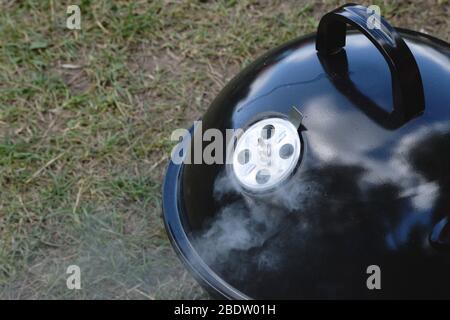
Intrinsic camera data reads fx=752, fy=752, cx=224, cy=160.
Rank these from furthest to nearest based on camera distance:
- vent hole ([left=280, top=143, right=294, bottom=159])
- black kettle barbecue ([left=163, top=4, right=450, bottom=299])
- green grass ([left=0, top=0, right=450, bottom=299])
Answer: green grass ([left=0, top=0, right=450, bottom=299])
vent hole ([left=280, top=143, right=294, bottom=159])
black kettle barbecue ([left=163, top=4, right=450, bottom=299])

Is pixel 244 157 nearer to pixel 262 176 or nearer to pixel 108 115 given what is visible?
pixel 262 176

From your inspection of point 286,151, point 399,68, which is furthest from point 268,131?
point 399,68

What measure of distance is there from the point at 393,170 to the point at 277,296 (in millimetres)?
482

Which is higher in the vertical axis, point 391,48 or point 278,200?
point 391,48

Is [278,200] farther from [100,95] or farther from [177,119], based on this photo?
[100,95]

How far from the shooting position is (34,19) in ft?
13.5

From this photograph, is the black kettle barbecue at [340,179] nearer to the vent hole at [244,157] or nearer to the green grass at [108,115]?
the vent hole at [244,157]

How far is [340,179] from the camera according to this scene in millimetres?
1993

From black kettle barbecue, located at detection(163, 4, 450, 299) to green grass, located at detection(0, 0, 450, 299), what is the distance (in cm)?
91

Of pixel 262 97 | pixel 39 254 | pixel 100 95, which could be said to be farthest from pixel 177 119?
pixel 262 97

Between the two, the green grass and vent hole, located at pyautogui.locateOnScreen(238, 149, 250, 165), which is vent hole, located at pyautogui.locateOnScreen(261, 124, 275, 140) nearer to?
vent hole, located at pyautogui.locateOnScreen(238, 149, 250, 165)

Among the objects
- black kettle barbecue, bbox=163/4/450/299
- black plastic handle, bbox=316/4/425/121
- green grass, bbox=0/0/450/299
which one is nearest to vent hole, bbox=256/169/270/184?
black kettle barbecue, bbox=163/4/450/299

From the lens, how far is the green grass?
3111mm

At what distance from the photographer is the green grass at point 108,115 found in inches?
122
